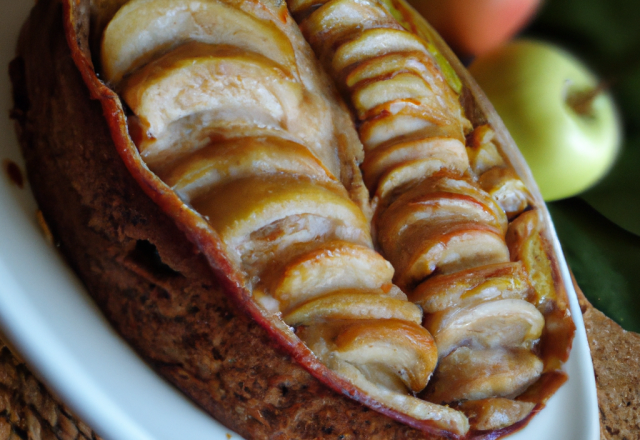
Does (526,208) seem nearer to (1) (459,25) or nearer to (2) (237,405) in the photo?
(1) (459,25)

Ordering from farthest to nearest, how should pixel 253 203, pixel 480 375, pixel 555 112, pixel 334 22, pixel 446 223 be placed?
pixel 555 112 → pixel 334 22 → pixel 446 223 → pixel 480 375 → pixel 253 203

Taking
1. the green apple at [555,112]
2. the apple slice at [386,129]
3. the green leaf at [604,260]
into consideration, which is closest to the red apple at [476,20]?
the green apple at [555,112]

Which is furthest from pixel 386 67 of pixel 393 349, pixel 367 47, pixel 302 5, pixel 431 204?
pixel 393 349

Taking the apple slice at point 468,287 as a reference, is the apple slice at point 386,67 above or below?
above

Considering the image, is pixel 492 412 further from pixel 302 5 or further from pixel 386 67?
pixel 302 5

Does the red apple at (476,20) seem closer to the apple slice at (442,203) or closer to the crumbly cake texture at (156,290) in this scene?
the apple slice at (442,203)

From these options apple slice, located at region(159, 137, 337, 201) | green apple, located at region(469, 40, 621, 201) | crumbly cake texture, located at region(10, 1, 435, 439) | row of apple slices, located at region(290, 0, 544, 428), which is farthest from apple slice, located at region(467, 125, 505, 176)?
crumbly cake texture, located at region(10, 1, 435, 439)
